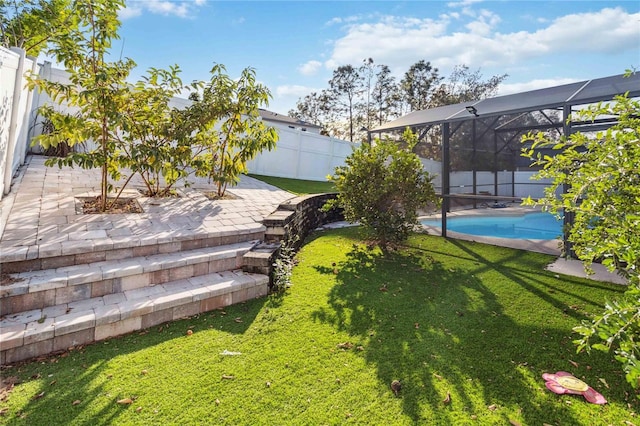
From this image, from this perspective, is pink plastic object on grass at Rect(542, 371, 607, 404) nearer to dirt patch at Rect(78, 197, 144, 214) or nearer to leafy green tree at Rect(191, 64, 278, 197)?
dirt patch at Rect(78, 197, 144, 214)

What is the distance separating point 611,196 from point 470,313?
198cm

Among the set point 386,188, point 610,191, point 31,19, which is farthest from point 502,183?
point 31,19

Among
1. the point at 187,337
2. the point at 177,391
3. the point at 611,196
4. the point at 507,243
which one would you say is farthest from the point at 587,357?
the point at 507,243

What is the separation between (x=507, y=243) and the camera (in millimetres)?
7145

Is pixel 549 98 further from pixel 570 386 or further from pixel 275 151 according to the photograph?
pixel 275 151

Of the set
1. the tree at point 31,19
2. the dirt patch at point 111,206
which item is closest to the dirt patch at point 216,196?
the dirt patch at point 111,206

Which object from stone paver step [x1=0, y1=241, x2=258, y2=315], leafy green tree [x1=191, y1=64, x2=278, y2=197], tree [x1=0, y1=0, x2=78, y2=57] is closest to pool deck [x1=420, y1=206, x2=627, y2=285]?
stone paver step [x1=0, y1=241, x2=258, y2=315]

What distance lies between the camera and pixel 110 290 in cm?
345

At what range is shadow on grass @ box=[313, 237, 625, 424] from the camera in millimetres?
2391

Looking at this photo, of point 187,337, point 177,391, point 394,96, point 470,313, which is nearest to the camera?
point 177,391

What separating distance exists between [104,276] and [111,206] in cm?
237

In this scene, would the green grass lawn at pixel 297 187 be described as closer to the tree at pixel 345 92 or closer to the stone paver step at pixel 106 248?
the stone paver step at pixel 106 248

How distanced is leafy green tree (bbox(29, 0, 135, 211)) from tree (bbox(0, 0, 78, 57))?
980 mm

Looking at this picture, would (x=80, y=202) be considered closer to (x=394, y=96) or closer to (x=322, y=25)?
(x=322, y=25)
